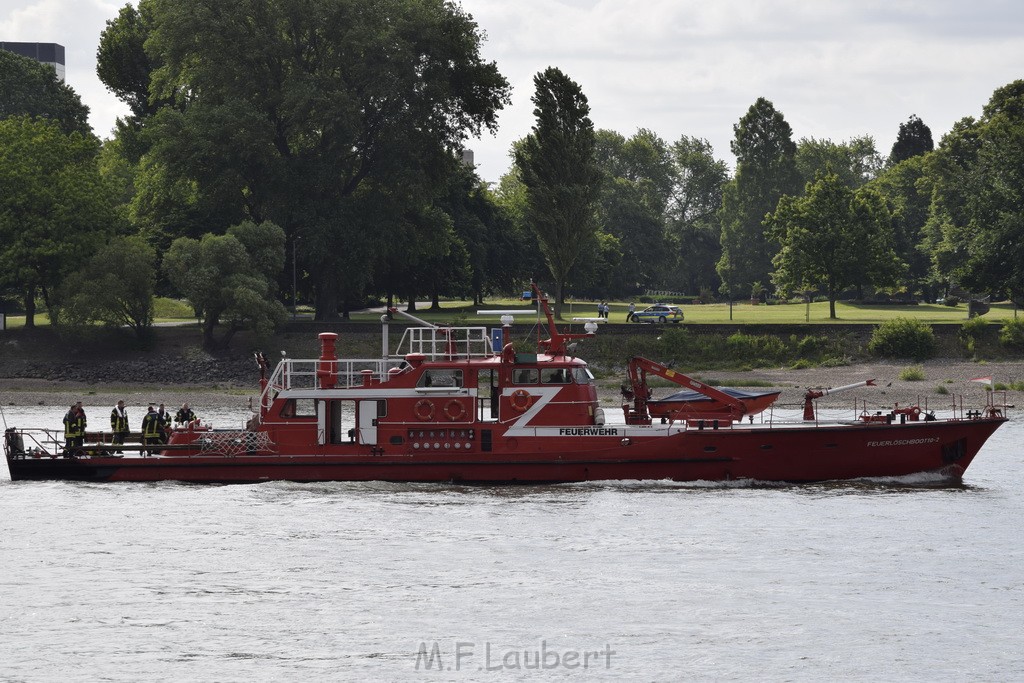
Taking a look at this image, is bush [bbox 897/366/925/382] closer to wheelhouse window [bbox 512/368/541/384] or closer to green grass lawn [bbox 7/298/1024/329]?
green grass lawn [bbox 7/298/1024/329]

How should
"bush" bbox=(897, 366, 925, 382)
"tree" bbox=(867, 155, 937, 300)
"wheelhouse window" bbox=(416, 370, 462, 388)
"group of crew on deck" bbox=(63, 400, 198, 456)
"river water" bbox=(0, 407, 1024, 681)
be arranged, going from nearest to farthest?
"river water" bbox=(0, 407, 1024, 681) → "wheelhouse window" bbox=(416, 370, 462, 388) → "group of crew on deck" bbox=(63, 400, 198, 456) → "bush" bbox=(897, 366, 925, 382) → "tree" bbox=(867, 155, 937, 300)

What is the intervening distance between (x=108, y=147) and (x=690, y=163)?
7412 cm

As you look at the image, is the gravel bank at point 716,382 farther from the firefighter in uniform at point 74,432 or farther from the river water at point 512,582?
the river water at point 512,582

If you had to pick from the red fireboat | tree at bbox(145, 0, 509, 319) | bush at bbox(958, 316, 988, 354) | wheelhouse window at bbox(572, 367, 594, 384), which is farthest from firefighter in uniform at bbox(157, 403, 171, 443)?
bush at bbox(958, 316, 988, 354)

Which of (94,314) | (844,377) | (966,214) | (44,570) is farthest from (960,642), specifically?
(966,214)

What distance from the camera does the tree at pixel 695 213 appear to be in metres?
146

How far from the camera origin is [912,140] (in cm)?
13538

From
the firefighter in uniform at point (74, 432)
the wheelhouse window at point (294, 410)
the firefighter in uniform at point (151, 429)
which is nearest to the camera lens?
the wheelhouse window at point (294, 410)

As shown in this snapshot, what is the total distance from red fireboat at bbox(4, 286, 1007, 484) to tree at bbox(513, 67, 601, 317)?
39895mm

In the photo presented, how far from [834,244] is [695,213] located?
77739mm

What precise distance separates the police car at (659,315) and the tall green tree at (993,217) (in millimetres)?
16731

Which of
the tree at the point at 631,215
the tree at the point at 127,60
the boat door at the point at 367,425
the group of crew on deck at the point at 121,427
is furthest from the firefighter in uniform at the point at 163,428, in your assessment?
the tree at the point at 631,215

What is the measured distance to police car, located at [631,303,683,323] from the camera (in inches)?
3063

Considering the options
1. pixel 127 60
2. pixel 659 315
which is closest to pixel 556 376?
pixel 659 315
